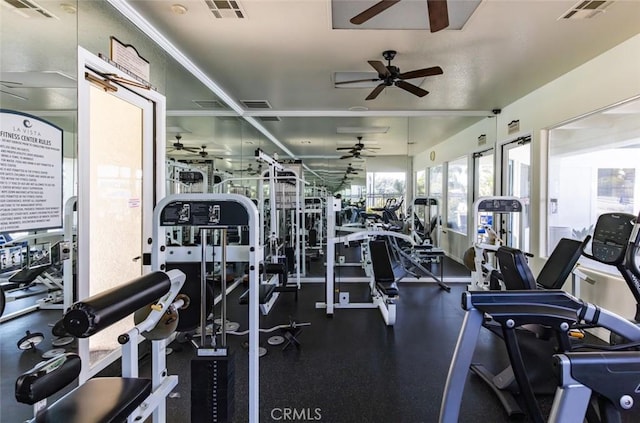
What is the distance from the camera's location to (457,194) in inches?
287

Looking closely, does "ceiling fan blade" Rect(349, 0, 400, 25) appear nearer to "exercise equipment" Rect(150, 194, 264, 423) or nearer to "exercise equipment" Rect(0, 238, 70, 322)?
"exercise equipment" Rect(150, 194, 264, 423)

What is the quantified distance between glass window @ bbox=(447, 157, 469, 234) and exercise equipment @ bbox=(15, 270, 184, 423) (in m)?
6.51

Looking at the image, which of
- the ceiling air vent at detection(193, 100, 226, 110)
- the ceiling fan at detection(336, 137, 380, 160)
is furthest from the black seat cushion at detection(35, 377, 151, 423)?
the ceiling fan at detection(336, 137, 380, 160)

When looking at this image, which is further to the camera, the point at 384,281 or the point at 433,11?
the point at 384,281

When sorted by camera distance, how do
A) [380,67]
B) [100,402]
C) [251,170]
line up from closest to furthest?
[100,402]
[380,67]
[251,170]

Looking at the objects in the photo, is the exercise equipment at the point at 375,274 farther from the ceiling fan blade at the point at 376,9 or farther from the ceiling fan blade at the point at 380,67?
the ceiling fan blade at the point at 376,9

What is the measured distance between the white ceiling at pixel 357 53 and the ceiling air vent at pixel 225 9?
0.16 ft

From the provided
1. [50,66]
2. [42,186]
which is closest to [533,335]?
[42,186]

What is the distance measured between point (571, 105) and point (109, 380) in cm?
489

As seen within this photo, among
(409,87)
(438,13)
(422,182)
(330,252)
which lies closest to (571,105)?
(409,87)

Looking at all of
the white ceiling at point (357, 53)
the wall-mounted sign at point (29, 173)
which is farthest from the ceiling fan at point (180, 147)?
the wall-mounted sign at point (29, 173)

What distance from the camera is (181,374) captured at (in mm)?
2678

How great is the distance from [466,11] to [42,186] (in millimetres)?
3099

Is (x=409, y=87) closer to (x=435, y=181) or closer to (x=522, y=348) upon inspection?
(x=522, y=348)
